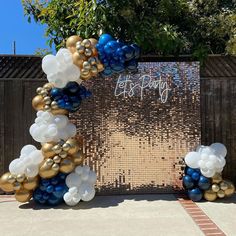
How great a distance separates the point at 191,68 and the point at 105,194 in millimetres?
2575

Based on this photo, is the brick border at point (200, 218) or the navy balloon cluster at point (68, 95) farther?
the navy balloon cluster at point (68, 95)

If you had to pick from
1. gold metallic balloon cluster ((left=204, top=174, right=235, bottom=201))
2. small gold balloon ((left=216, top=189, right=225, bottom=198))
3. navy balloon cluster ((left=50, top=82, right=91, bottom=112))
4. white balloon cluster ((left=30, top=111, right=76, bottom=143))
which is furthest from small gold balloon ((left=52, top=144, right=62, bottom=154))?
small gold balloon ((left=216, top=189, right=225, bottom=198))

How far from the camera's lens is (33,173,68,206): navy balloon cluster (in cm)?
522

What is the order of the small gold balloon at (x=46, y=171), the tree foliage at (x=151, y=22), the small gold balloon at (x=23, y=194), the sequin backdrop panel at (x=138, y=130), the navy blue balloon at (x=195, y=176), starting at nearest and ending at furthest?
the small gold balloon at (x=46, y=171)
the small gold balloon at (x=23, y=194)
the navy blue balloon at (x=195, y=176)
the sequin backdrop panel at (x=138, y=130)
the tree foliage at (x=151, y=22)

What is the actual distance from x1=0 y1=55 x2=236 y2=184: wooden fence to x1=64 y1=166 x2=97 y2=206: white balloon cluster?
137 cm

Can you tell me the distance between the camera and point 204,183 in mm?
5422

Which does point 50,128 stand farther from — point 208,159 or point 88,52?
point 208,159

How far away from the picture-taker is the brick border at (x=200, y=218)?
4016 mm

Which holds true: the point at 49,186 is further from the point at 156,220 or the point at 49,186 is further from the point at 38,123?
the point at 156,220

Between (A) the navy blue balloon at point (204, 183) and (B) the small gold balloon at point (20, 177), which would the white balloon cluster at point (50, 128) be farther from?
(A) the navy blue balloon at point (204, 183)

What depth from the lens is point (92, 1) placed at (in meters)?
6.03

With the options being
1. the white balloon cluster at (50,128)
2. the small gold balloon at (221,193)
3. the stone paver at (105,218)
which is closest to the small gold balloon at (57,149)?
the white balloon cluster at (50,128)

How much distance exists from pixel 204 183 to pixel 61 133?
89.4 inches

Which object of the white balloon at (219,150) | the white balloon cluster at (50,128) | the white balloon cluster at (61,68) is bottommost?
the white balloon at (219,150)
